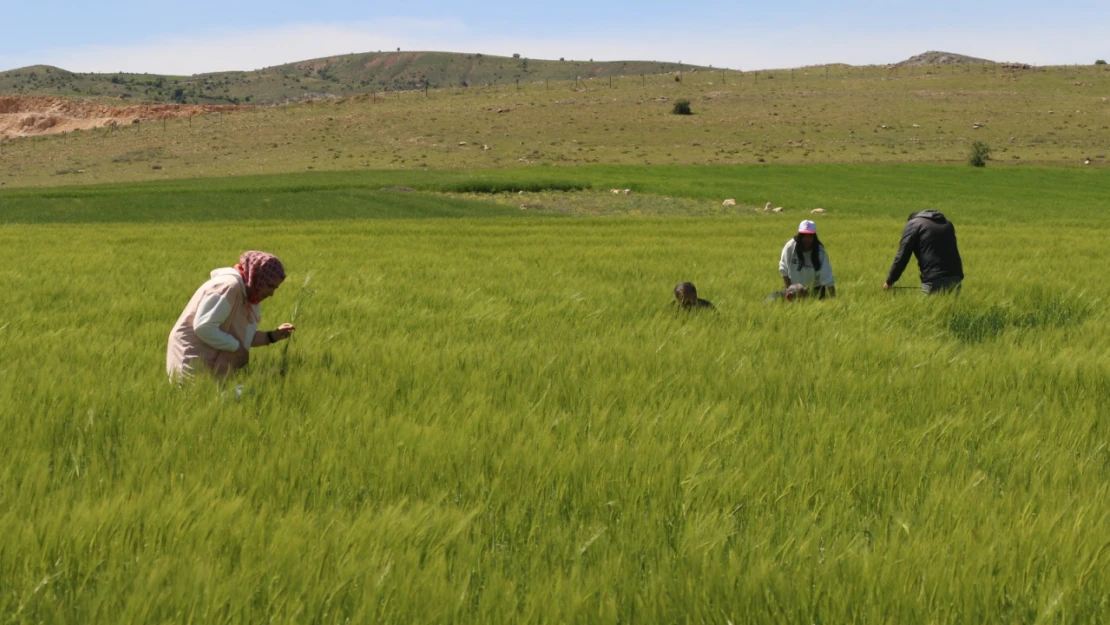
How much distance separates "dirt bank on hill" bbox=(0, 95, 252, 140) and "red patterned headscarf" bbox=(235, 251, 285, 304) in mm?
92943

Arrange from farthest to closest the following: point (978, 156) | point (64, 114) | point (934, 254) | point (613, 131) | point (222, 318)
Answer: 1. point (64, 114)
2. point (613, 131)
3. point (978, 156)
4. point (934, 254)
5. point (222, 318)

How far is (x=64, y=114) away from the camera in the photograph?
323ft

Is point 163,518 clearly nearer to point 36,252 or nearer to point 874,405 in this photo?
point 874,405

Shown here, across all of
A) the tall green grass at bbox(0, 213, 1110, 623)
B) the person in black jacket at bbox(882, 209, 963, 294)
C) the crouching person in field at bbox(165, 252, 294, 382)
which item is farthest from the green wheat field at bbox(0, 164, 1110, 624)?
the person in black jacket at bbox(882, 209, 963, 294)

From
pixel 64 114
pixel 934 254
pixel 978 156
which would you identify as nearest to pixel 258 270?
pixel 934 254

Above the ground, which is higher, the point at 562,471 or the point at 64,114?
the point at 64,114

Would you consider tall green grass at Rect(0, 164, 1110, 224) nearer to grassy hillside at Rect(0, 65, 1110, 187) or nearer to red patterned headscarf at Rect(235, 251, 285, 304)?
grassy hillside at Rect(0, 65, 1110, 187)

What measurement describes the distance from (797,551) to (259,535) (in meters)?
1.76

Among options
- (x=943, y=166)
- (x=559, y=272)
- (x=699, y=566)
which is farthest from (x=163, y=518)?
(x=943, y=166)

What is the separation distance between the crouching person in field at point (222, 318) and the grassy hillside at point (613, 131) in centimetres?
4874

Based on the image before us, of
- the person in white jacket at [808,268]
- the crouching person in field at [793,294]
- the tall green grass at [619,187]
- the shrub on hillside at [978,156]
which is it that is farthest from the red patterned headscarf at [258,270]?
the shrub on hillside at [978,156]

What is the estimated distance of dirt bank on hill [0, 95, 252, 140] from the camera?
94.1m

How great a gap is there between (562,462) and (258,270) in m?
2.71

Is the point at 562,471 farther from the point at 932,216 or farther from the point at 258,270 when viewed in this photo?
the point at 932,216
